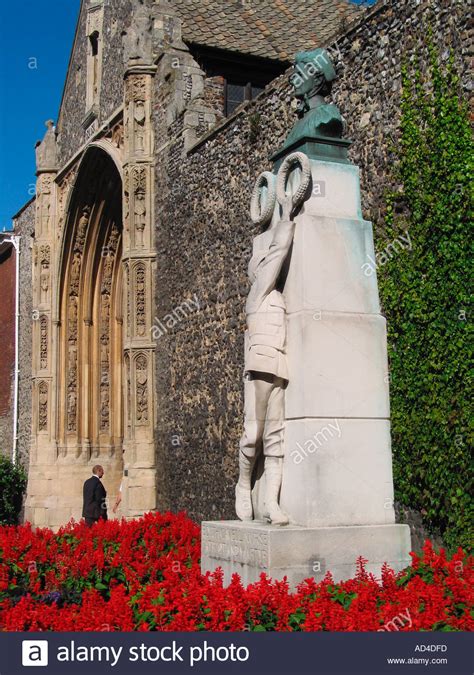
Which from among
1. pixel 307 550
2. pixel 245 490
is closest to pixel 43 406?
pixel 245 490

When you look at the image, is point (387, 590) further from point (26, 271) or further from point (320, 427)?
point (26, 271)

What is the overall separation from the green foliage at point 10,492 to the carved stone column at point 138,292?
748cm

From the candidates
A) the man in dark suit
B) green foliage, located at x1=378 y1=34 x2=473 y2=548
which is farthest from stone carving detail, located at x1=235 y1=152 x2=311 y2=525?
the man in dark suit

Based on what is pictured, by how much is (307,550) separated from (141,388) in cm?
989

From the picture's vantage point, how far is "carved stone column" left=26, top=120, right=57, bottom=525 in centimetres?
1864

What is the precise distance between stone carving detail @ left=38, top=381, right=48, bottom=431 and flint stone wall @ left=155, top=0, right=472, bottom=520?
563 centimetres

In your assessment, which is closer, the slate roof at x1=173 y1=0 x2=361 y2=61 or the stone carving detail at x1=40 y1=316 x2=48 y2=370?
the slate roof at x1=173 y1=0 x2=361 y2=61

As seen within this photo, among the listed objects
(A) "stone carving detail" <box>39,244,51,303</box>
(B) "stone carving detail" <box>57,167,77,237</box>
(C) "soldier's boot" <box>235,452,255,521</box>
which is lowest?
(C) "soldier's boot" <box>235,452,255,521</box>

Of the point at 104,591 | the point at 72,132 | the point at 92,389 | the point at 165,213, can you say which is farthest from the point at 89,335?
the point at 104,591

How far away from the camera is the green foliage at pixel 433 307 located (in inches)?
298

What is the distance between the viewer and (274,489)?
5.24m

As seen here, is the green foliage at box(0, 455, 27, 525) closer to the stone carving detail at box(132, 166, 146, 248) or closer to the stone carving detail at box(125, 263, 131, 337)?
the stone carving detail at box(125, 263, 131, 337)

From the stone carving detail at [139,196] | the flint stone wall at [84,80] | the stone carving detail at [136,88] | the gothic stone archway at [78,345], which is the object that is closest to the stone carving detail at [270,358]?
the stone carving detail at [139,196]

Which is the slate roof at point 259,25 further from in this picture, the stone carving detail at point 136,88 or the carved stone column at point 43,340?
the carved stone column at point 43,340
